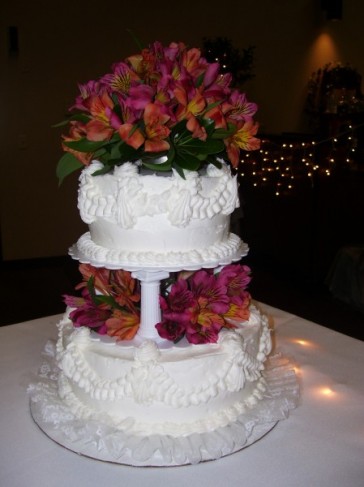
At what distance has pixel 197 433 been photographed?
120 centimetres

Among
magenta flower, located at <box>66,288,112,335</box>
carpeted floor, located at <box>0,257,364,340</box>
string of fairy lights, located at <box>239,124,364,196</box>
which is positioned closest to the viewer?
magenta flower, located at <box>66,288,112,335</box>

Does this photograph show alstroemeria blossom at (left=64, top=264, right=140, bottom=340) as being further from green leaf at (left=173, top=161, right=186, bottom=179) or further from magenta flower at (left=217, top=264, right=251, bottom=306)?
green leaf at (left=173, top=161, right=186, bottom=179)

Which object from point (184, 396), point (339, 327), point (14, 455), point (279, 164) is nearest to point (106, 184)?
point (184, 396)

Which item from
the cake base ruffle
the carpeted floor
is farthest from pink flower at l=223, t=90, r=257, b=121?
the carpeted floor

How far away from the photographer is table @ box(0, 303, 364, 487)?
108 centimetres

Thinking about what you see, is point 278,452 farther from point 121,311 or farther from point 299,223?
point 299,223

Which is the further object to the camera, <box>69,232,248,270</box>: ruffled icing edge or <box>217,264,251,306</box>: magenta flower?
<box>217,264,251,306</box>: magenta flower

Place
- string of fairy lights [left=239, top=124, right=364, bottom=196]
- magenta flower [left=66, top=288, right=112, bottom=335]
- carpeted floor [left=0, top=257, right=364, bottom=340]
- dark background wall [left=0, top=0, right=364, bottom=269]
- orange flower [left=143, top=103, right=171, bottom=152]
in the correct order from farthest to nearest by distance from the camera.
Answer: dark background wall [left=0, top=0, right=364, bottom=269] < string of fairy lights [left=239, top=124, right=364, bottom=196] < carpeted floor [left=0, top=257, right=364, bottom=340] < magenta flower [left=66, top=288, right=112, bottom=335] < orange flower [left=143, top=103, right=171, bottom=152]

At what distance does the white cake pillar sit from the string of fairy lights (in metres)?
2.71

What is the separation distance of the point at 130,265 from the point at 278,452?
0.53 m

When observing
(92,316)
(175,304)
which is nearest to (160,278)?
(175,304)

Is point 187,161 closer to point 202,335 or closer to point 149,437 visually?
point 202,335

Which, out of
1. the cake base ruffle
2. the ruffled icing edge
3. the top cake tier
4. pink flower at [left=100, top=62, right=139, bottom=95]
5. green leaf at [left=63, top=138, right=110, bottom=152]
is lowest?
the cake base ruffle

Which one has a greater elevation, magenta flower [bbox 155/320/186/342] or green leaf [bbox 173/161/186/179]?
green leaf [bbox 173/161/186/179]
